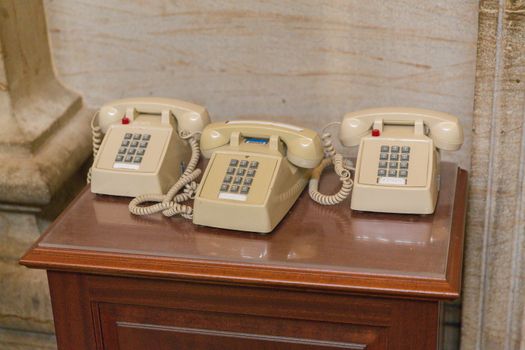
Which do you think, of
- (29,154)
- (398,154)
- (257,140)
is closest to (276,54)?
(257,140)

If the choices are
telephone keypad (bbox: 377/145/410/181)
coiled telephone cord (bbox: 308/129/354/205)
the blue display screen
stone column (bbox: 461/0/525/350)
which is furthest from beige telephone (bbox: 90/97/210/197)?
stone column (bbox: 461/0/525/350)

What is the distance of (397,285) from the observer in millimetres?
1277

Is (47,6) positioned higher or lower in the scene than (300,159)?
higher

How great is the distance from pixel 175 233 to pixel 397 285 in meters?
0.38

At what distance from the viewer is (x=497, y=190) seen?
1.68 m

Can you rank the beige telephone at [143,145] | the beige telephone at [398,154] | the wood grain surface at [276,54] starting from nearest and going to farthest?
the beige telephone at [398,154] < the beige telephone at [143,145] < the wood grain surface at [276,54]

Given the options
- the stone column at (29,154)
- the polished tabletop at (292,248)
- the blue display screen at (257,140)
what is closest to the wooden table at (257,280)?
the polished tabletop at (292,248)

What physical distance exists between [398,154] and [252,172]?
0.80ft

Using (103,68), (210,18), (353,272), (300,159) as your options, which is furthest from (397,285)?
(103,68)

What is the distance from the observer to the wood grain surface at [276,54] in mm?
1694

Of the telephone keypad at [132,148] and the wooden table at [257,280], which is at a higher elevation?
the telephone keypad at [132,148]

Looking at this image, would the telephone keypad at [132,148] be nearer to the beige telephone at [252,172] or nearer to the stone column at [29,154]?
the beige telephone at [252,172]

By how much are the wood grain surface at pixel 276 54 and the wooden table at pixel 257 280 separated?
0.33 m

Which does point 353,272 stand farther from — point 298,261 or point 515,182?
point 515,182
